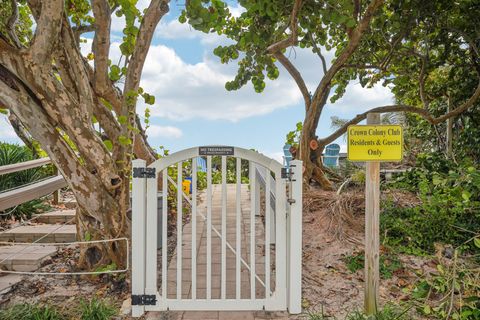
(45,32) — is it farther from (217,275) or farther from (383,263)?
(383,263)

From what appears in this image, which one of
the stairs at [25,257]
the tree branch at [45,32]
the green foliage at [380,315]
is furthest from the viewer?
the stairs at [25,257]

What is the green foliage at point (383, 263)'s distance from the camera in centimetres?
337

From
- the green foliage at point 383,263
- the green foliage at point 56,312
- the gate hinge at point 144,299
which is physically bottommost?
the green foliage at point 56,312

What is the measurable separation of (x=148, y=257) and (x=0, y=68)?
2.08 meters

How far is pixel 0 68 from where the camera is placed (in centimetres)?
297

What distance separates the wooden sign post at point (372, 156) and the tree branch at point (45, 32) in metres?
2.60

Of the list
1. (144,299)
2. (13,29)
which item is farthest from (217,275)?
(13,29)

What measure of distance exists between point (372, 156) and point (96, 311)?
2.42 meters

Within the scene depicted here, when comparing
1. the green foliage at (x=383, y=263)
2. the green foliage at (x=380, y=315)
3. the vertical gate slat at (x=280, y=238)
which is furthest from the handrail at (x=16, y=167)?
the green foliage at (x=383, y=263)

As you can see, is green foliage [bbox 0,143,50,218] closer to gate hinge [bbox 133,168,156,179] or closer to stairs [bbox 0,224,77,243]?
stairs [bbox 0,224,77,243]

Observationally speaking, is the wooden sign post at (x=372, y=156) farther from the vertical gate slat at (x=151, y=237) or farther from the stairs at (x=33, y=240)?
the stairs at (x=33, y=240)

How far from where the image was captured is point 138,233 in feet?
8.93

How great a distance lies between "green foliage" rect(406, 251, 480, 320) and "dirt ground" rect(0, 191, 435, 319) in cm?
20

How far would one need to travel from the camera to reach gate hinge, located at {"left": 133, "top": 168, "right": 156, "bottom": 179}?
268 centimetres
